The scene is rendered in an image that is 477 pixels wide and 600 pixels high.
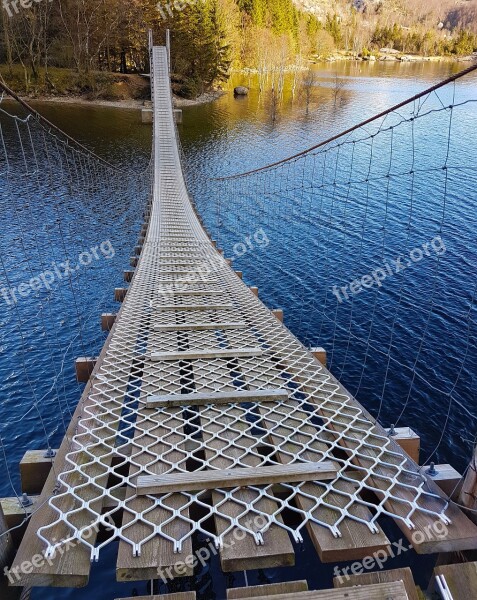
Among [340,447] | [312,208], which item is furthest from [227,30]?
[340,447]

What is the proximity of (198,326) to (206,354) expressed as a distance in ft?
2.29

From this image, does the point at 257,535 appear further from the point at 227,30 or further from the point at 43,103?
the point at 227,30

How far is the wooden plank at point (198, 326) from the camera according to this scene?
13.4ft

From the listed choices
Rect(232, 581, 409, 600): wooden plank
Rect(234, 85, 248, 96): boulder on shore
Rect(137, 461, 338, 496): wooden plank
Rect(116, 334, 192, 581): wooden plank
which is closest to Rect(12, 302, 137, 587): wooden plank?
Rect(116, 334, 192, 581): wooden plank

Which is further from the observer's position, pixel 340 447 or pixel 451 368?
pixel 451 368

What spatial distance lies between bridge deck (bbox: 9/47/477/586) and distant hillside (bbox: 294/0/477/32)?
93114 mm

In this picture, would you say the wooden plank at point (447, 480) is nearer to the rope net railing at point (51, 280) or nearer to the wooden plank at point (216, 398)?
the wooden plank at point (216, 398)

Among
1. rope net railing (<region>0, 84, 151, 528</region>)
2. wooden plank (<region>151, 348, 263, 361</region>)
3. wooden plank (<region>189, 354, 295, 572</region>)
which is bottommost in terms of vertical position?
rope net railing (<region>0, 84, 151, 528</region>)

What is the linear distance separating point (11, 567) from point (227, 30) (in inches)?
1503

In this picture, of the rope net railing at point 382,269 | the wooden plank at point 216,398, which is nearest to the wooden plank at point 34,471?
the wooden plank at point 216,398

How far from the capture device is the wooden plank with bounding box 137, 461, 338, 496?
2010mm

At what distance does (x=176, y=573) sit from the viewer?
1.69 metres

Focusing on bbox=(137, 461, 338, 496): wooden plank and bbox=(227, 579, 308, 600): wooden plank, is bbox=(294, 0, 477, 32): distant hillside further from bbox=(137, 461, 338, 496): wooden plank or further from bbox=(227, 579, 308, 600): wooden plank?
bbox=(227, 579, 308, 600): wooden plank

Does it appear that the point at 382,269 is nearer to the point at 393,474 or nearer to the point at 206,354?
the point at 206,354
